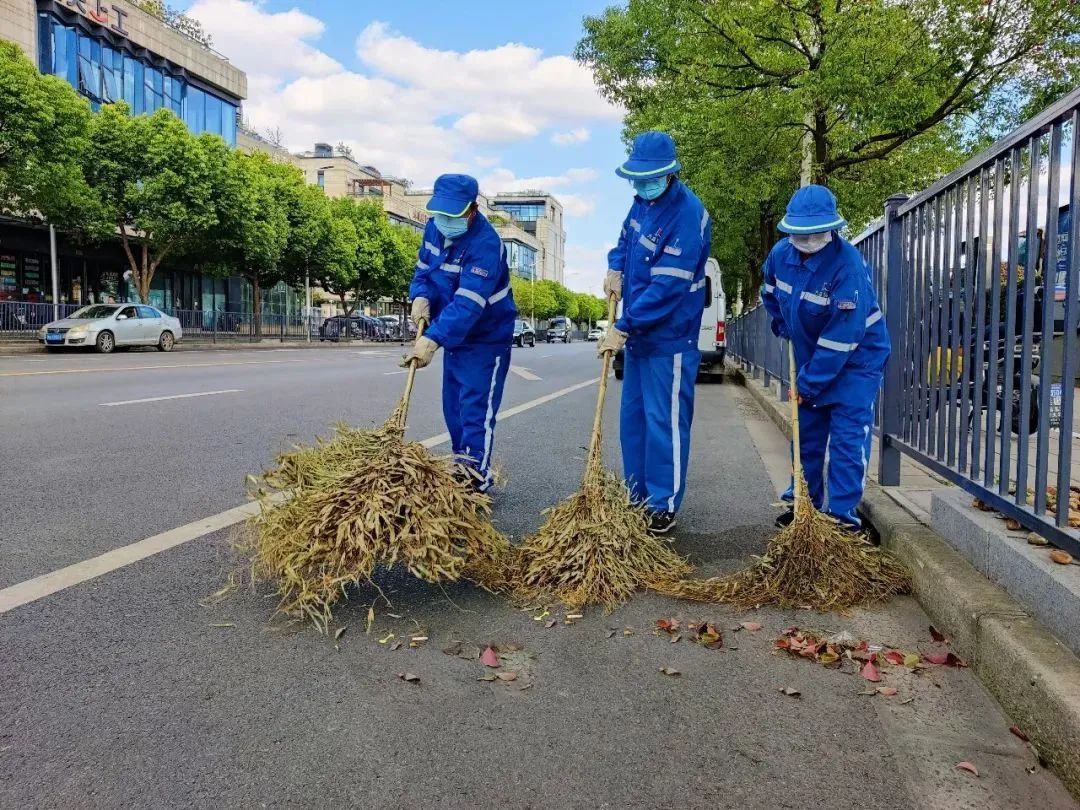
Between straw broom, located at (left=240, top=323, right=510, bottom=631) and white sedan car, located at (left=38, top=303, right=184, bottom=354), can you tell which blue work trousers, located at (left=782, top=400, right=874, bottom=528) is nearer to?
straw broom, located at (left=240, top=323, right=510, bottom=631)

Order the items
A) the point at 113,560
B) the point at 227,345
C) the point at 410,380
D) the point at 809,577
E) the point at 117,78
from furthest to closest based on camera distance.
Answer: the point at 117,78 → the point at 227,345 → the point at 410,380 → the point at 113,560 → the point at 809,577

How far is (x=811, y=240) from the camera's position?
3.85 meters

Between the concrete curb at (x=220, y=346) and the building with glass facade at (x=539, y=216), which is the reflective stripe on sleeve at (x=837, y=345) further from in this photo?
the building with glass facade at (x=539, y=216)

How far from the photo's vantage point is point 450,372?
480 cm

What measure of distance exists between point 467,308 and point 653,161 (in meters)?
1.18

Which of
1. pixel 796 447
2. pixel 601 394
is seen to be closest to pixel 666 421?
pixel 601 394

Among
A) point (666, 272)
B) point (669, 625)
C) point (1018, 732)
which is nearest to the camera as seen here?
point (1018, 732)

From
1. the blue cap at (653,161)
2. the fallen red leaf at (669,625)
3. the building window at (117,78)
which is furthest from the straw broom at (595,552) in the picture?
the building window at (117,78)

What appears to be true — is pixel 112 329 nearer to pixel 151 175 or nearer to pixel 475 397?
pixel 151 175

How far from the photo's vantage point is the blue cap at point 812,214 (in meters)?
3.74

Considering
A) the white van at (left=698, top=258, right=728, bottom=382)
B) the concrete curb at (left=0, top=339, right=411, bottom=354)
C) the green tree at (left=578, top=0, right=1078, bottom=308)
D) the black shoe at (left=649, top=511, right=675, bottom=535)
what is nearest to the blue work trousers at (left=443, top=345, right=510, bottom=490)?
the black shoe at (left=649, top=511, right=675, bottom=535)

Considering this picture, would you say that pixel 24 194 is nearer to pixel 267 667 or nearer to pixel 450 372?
pixel 450 372

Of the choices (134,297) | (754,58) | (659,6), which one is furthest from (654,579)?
(134,297)

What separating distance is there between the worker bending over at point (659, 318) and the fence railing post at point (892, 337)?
1.13 m
